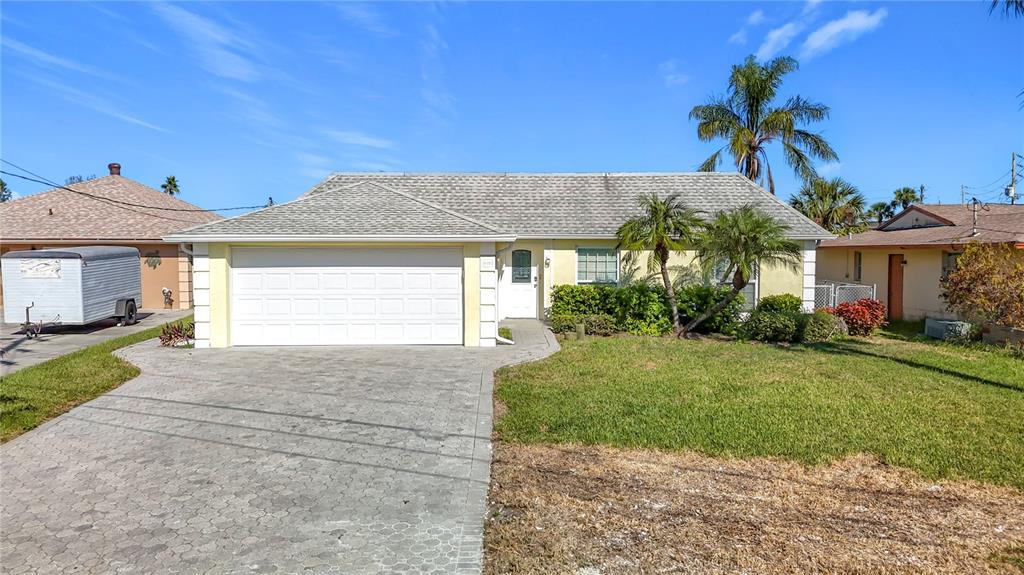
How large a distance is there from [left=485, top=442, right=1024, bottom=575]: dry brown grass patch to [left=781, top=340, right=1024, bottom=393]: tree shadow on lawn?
5376mm

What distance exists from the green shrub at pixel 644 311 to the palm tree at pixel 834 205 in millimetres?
17847

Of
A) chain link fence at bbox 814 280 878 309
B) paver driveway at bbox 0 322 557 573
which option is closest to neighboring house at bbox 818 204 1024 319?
chain link fence at bbox 814 280 878 309

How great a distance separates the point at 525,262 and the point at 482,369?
7404 mm

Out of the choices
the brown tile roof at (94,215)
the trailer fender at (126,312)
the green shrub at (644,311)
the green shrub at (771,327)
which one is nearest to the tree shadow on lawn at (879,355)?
the green shrub at (771,327)

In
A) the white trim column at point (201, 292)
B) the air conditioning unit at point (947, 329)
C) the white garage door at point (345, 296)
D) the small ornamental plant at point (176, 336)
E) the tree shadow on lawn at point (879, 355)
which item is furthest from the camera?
the air conditioning unit at point (947, 329)

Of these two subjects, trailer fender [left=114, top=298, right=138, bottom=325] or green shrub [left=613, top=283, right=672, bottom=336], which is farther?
trailer fender [left=114, top=298, right=138, bottom=325]

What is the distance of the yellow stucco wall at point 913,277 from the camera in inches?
688

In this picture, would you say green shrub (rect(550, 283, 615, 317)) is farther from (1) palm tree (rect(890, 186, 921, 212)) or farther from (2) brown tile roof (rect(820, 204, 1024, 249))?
(1) palm tree (rect(890, 186, 921, 212))

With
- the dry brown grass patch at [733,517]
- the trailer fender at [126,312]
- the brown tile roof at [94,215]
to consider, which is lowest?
the dry brown grass patch at [733,517]

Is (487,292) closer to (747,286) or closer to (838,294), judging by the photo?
(747,286)

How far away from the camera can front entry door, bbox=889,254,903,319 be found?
1936cm

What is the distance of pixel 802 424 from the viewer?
Result: 744cm

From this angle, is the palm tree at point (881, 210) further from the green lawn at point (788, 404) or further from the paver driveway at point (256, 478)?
the paver driveway at point (256, 478)

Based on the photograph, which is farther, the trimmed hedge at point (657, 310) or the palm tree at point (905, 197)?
the palm tree at point (905, 197)
